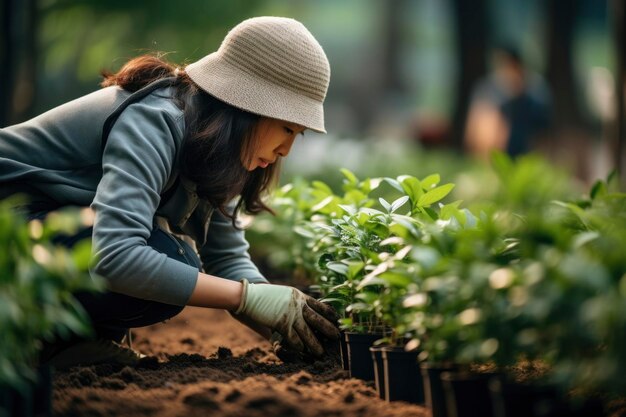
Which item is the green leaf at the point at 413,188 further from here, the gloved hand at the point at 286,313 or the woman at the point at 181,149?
the gloved hand at the point at 286,313

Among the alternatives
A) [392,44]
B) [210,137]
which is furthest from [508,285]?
[392,44]

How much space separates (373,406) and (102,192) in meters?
1.04

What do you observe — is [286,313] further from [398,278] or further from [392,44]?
[392,44]

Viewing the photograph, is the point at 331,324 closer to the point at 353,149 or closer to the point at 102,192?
the point at 102,192

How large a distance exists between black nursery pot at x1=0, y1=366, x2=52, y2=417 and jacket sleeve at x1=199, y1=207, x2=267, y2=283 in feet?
4.95

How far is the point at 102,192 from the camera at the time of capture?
116 inches

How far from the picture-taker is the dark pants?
126 inches

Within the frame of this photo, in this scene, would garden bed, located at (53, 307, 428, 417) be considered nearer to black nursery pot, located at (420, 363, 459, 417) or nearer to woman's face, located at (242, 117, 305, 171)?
black nursery pot, located at (420, 363, 459, 417)

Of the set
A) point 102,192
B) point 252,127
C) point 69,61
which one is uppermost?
point 69,61

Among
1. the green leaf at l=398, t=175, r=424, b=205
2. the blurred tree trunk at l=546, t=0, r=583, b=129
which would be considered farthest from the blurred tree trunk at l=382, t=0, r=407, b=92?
the green leaf at l=398, t=175, r=424, b=205

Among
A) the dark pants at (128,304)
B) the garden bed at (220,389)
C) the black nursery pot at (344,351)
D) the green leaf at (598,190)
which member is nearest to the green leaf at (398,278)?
the garden bed at (220,389)

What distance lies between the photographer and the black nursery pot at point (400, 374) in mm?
2688

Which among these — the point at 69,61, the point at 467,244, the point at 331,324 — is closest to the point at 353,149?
the point at 69,61

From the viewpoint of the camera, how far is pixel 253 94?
318 cm
